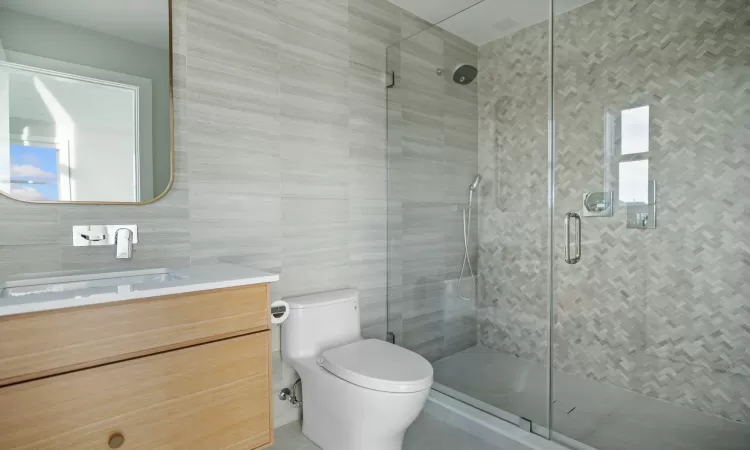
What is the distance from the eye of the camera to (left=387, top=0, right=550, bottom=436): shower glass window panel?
231 cm

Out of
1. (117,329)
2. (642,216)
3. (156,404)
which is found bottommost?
(156,404)

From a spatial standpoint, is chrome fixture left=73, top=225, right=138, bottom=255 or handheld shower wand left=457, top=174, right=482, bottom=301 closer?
chrome fixture left=73, top=225, right=138, bottom=255

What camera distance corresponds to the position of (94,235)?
142 centimetres

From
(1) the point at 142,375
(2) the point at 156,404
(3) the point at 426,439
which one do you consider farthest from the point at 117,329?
(3) the point at 426,439

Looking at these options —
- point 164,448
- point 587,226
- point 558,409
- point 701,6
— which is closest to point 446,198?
point 587,226

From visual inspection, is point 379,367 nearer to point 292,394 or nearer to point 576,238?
point 292,394

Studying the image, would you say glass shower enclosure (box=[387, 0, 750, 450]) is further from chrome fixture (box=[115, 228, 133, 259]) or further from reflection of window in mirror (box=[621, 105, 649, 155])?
chrome fixture (box=[115, 228, 133, 259])

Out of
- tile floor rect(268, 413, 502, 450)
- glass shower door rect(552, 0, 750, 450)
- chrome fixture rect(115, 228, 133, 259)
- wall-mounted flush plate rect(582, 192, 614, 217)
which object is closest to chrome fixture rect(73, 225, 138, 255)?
chrome fixture rect(115, 228, 133, 259)

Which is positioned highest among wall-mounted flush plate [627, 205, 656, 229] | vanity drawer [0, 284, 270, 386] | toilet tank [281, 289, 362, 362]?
wall-mounted flush plate [627, 205, 656, 229]

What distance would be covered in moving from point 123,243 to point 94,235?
95 mm

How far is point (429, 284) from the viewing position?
2.49 m

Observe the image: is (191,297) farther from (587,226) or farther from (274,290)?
(587,226)

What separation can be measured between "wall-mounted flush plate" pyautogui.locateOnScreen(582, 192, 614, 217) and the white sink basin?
206 centimetres

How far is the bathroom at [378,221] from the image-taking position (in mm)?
1189
